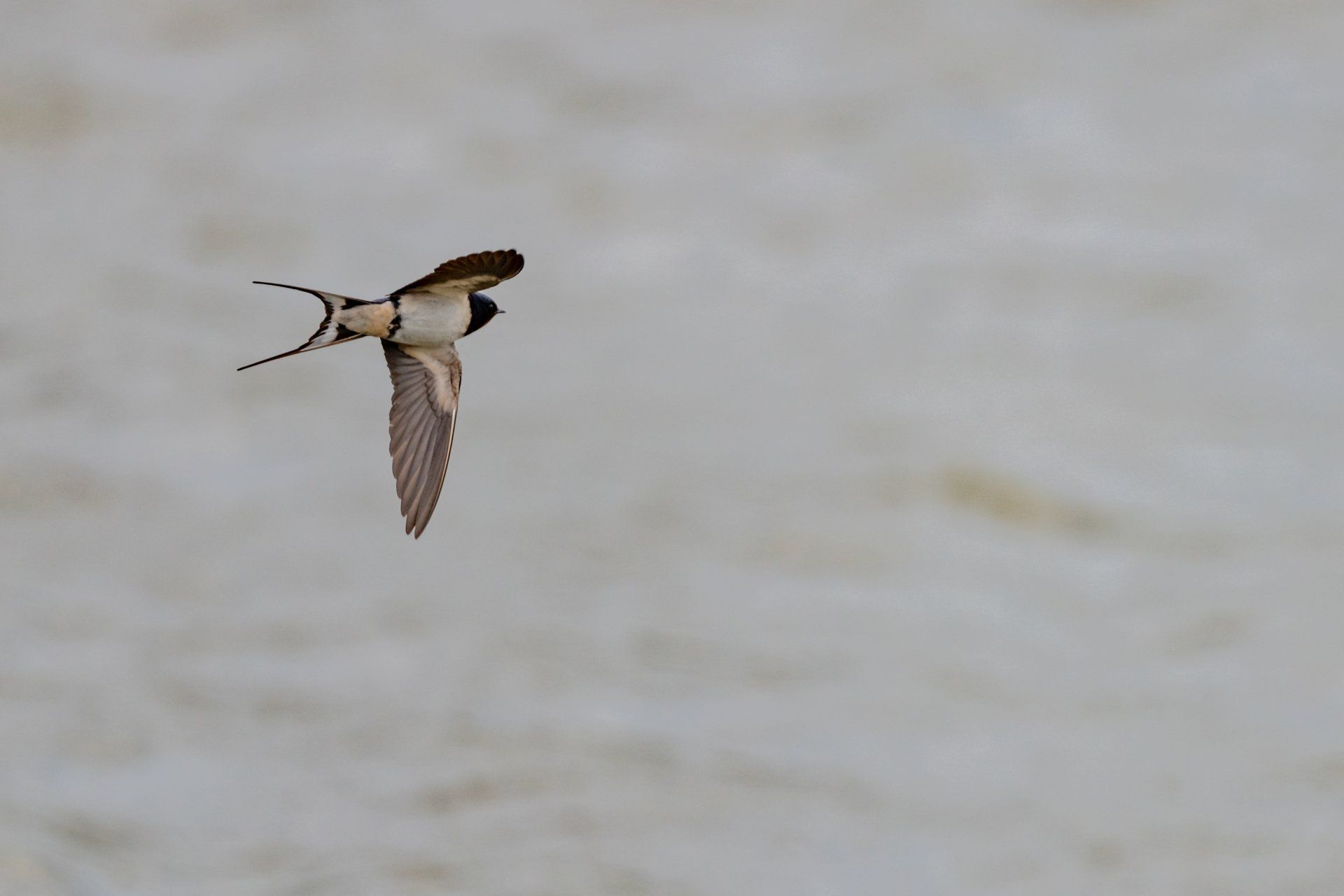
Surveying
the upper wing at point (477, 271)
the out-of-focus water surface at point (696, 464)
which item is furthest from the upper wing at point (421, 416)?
the out-of-focus water surface at point (696, 464)

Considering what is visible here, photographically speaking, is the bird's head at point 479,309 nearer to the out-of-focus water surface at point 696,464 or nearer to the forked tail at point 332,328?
the forked tail at point 332,328

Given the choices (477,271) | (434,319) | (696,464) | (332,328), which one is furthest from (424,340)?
(696,464)

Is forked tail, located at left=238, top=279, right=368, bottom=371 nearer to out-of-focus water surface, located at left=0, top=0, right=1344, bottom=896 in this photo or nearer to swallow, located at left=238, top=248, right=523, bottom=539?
swallow, located at left=238, top=248, right=523, bottom=539

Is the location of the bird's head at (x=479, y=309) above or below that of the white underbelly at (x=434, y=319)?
above

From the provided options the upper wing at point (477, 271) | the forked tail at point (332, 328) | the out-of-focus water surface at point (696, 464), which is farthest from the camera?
the out-of-focus water surface at point (696, 464)

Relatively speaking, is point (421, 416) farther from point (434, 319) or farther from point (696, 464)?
point (696, 464)

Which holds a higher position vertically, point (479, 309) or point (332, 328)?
point (479, 309)

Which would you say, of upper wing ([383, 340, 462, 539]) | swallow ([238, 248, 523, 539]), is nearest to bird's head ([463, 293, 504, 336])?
swallow ([238, 248, 523, 539])

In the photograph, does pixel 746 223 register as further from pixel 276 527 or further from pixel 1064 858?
pixel 1064 858

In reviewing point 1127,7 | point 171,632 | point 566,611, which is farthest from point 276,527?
point 1127,7
